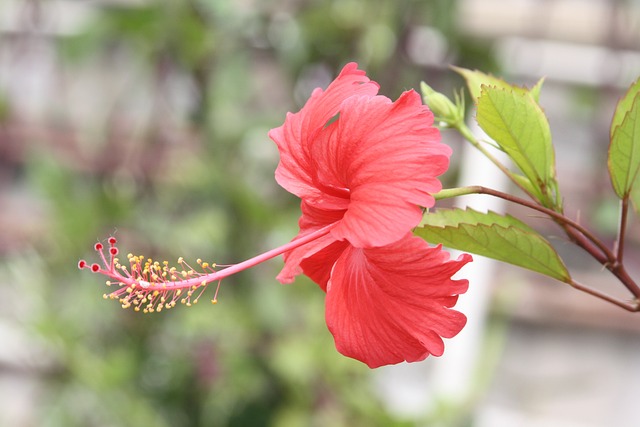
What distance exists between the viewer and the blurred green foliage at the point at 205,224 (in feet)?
5.20

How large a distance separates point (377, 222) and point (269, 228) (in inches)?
49.7

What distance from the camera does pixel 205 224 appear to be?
62.9 inches

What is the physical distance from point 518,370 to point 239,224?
621mm

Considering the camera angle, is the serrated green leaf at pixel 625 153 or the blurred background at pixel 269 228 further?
the blurred background at pixel 269 228

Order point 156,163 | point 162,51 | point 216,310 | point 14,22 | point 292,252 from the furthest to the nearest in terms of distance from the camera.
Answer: point 14,22, point 156,163, point 162,51, point 216,310, point 292,252

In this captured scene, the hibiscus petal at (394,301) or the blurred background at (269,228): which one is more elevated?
the hibiscus petal at (394,301)

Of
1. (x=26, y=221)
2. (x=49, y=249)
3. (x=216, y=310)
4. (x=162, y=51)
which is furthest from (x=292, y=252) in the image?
(x=26, y=221)

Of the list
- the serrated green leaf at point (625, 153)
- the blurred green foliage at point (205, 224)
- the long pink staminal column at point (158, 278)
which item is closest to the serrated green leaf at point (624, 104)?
the serrated green leaf at point (625, 153)

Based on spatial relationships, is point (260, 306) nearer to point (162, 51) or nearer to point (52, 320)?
point (52, 320)

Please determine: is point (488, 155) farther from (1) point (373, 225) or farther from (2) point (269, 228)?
(2) point (269, 228)

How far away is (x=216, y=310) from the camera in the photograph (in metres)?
1.57

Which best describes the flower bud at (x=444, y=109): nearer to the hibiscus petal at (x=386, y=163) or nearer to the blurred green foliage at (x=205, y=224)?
the hibiscus petal at (x=386, y=163)

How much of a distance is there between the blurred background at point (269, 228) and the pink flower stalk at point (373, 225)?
115 cm

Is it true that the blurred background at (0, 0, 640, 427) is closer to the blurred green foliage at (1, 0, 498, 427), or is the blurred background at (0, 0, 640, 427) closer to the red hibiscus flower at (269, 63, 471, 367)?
the blurred green foliage at (1, 0, 498, 427)
